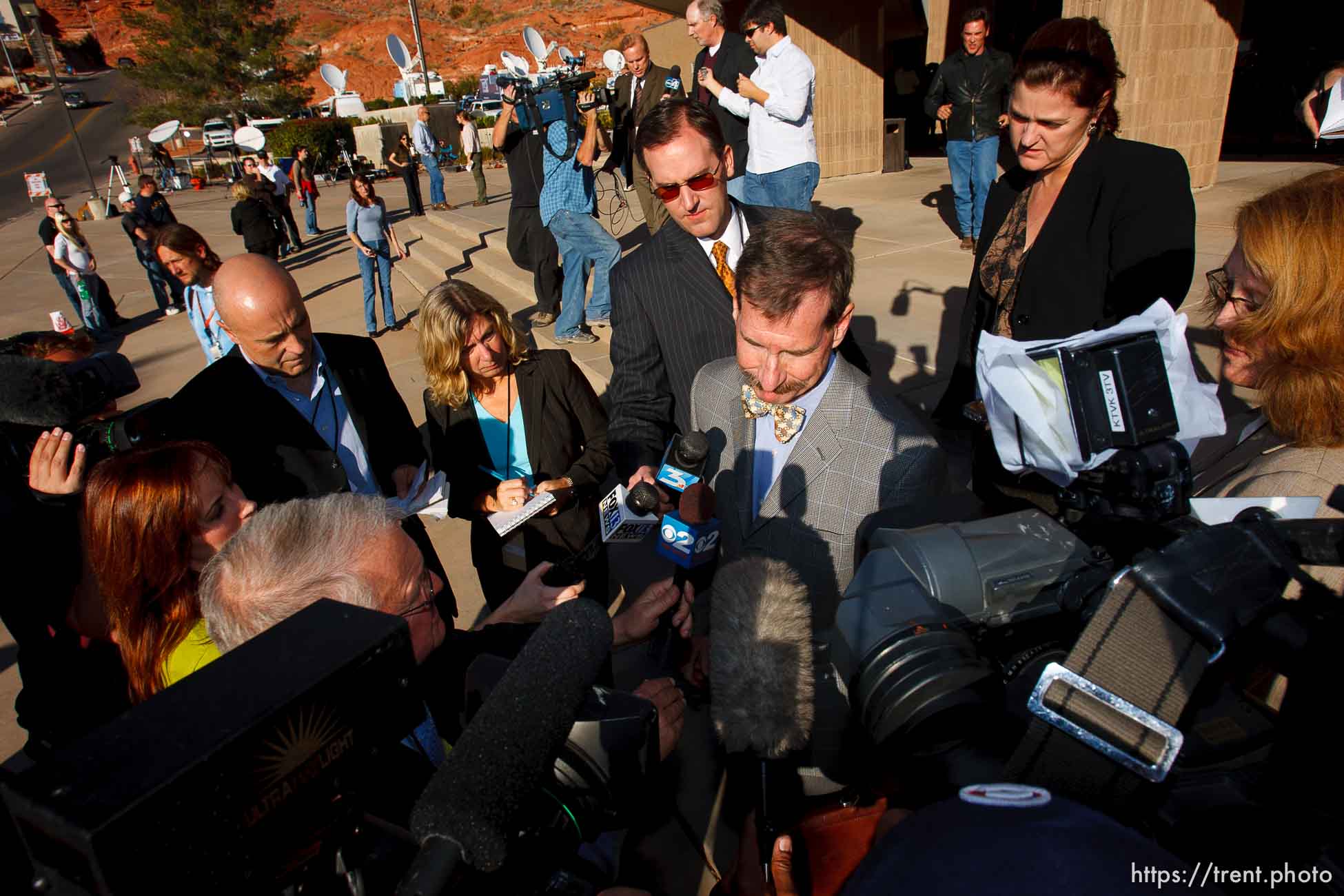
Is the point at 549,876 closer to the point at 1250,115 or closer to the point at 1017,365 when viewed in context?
the point at 1017,365

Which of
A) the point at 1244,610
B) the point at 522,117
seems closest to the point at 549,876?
the point at 1244,610

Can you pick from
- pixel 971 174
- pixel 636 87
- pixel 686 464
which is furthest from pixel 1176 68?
pixel 686 464

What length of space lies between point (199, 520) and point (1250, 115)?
1792cm

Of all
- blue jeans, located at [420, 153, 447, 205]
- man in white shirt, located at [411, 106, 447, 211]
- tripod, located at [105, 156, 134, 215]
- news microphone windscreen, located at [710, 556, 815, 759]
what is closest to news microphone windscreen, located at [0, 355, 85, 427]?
news microphone windscreen, located at [710, 556, 815, 759]

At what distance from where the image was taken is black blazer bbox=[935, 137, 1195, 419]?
7.65ft

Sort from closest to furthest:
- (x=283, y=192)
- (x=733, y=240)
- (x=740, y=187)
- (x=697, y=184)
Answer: (x=697, y=184), (x=733, y=240), (x=740, y=187), (x=283, y=192)

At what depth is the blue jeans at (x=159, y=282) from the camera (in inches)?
408

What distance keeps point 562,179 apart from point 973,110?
377 cm

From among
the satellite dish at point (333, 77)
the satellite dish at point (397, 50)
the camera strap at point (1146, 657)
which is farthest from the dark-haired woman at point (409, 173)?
the satellite dish at point (333, 77)

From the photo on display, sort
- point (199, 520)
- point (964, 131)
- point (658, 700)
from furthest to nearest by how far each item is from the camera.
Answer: point (964, 131) < point (199, 520) < point (658, 700)

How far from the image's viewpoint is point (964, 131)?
660 centimetres

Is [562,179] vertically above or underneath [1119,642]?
above

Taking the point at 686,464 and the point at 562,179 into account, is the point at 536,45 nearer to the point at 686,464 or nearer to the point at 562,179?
the point at 562,179

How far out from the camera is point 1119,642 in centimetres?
80
